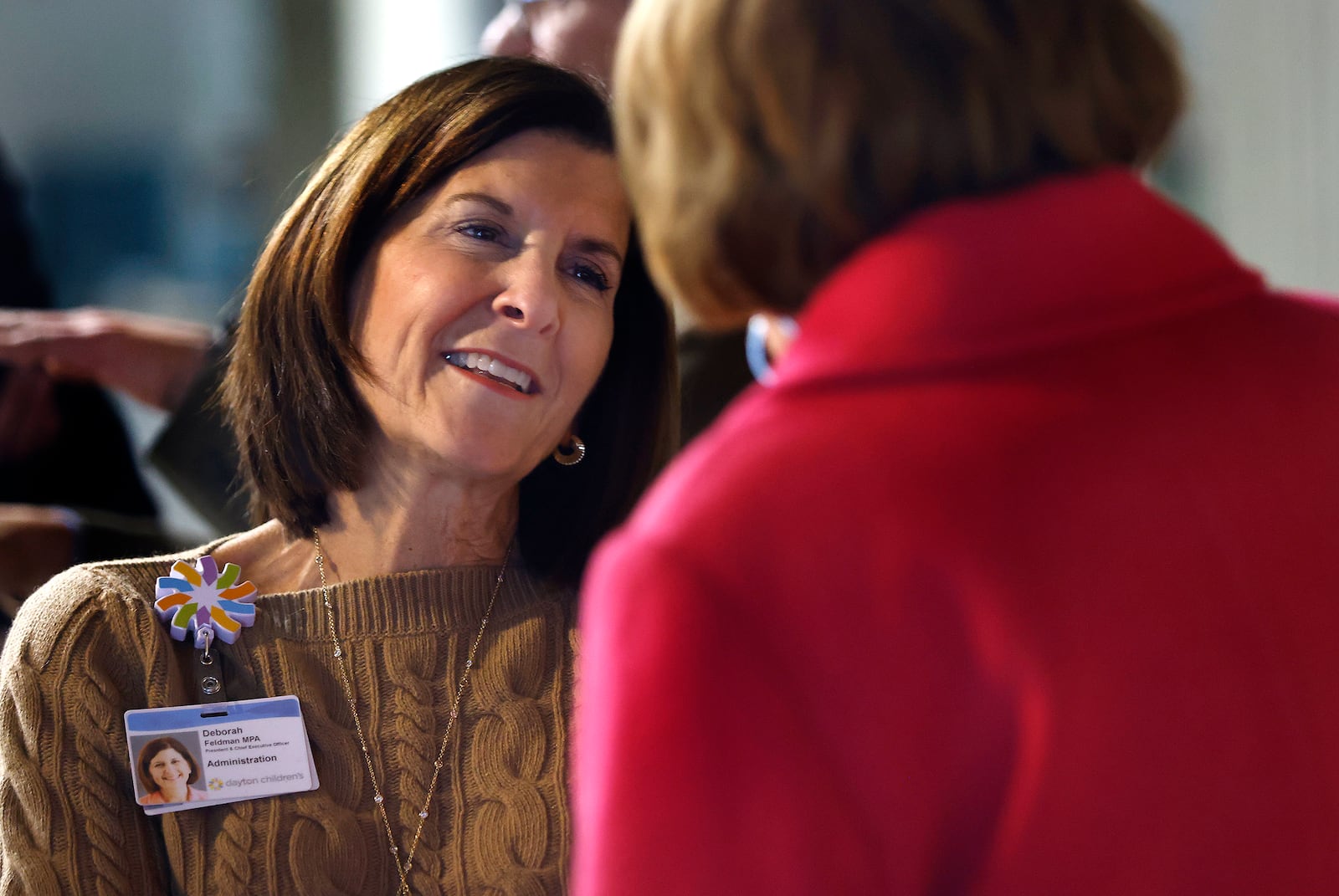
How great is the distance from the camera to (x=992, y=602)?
636 mm

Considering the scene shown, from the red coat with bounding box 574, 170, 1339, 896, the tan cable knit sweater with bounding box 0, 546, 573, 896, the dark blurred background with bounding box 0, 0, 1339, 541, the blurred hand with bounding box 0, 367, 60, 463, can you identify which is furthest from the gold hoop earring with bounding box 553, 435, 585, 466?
the dark blurred background with bounding box 0, 0, 1339, 541

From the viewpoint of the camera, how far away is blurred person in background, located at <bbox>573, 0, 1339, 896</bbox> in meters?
0.64

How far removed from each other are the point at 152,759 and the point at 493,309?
0.58 metres

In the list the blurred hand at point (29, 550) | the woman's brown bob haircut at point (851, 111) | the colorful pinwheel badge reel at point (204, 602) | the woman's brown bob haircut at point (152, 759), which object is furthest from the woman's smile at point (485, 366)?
the blurred hand at point (29, 550)

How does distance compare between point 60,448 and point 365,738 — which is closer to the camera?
point 365,738

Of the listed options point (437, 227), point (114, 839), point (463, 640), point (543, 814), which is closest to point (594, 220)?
point (437, 227)

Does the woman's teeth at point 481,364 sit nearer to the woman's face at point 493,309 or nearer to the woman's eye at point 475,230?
the woman's face at point 493,309

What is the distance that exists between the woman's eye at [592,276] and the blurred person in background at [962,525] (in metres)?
0.82

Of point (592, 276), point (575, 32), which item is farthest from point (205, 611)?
point (575, 32)

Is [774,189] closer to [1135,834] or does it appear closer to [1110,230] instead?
[1110,230]

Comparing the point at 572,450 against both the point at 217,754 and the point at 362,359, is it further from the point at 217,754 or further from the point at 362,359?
the point at 217,754

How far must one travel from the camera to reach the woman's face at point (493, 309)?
1.42 metres

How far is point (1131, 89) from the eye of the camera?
701mm

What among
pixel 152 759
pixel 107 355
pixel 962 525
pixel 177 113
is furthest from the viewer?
pixel 177 113
